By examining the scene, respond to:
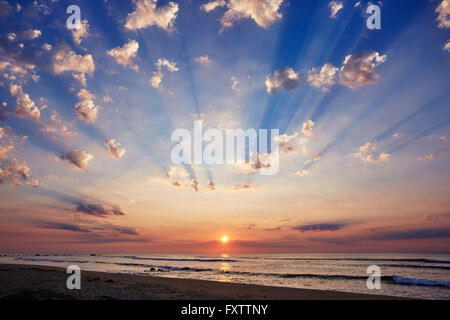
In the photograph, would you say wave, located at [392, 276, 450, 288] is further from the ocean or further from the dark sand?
the dark sand

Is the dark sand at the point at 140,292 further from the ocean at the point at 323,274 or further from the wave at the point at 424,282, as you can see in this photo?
the wave at the point at 424,282

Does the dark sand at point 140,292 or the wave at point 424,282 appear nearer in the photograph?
the dark sand at point 140,292

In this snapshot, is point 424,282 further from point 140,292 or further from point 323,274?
point 140,292

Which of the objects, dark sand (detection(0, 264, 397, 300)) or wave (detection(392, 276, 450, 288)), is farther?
wave (detection(392, 276, 450, 288))

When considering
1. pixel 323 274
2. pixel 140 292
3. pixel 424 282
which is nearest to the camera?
pixel 140 292

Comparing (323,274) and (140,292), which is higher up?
(140,292)

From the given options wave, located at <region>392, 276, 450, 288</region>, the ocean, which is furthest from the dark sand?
wave, located at <region>392, 276, 450, 288</region>

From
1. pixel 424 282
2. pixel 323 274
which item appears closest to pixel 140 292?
pixel 323 274

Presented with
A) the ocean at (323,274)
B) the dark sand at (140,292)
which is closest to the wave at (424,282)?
the ocean at (323,274)

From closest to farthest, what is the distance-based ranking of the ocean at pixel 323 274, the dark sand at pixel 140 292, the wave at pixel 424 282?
the dark sand at pixel 140 292, the ocean at pixel 323 274, the wave at pixel 424 282

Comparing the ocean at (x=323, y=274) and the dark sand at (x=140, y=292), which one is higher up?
the dark sand at (x=140, y=292)
